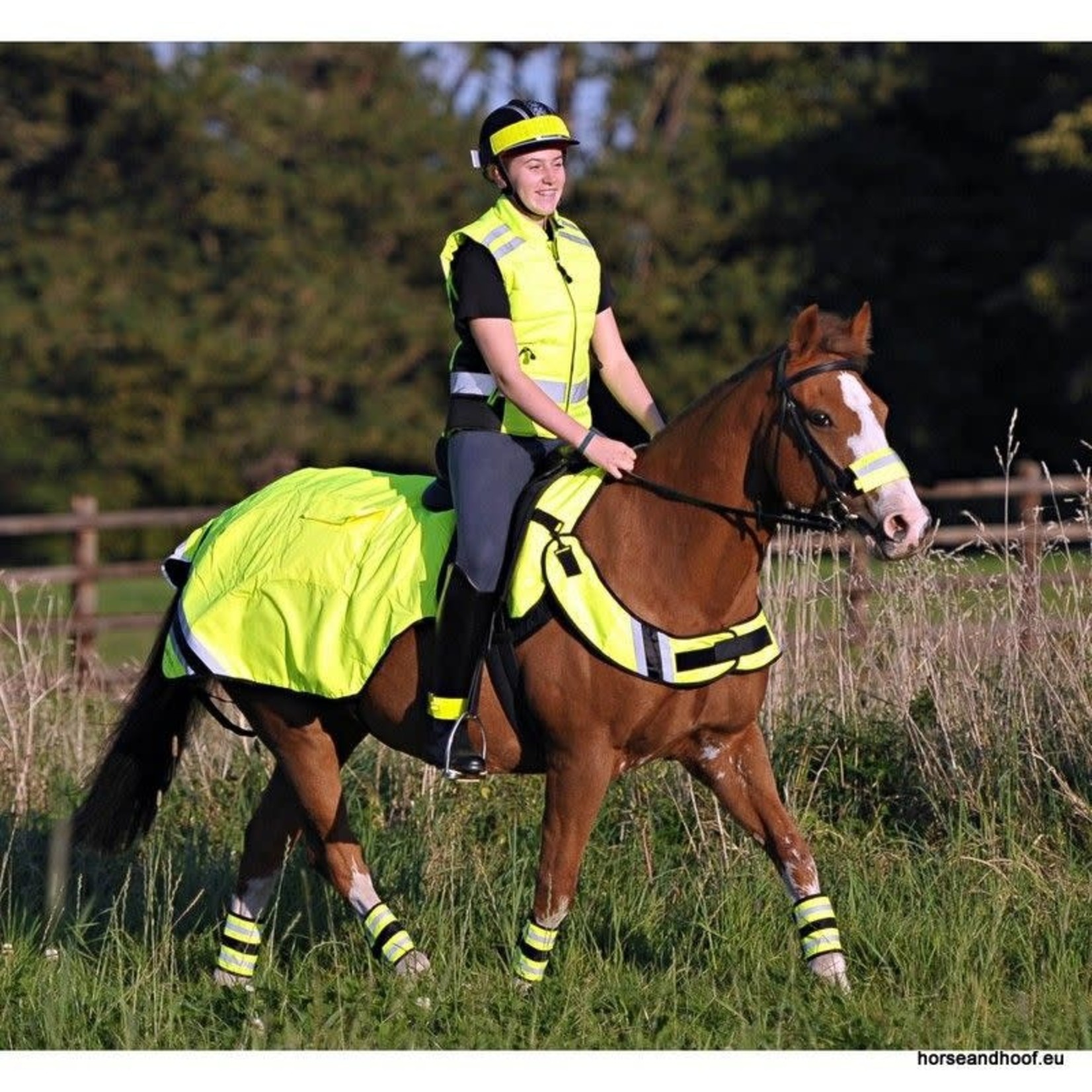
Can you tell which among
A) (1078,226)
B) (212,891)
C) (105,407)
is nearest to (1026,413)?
(1078,226)

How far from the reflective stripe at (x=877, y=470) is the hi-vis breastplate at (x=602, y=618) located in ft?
2.37

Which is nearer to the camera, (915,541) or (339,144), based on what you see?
(915,541)

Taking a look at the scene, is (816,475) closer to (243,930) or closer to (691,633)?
(691,633)

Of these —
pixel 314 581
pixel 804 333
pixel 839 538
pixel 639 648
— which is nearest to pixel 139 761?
pixel 314 581

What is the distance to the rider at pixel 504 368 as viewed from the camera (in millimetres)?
5855

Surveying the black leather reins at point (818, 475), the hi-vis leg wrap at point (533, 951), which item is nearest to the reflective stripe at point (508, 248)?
the black leather reins at point (818, 475)

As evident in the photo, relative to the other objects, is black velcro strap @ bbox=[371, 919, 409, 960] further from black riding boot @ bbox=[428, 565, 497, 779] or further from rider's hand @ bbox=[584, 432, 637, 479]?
rider's hand @ bbox=[584, 432, 637, 479]

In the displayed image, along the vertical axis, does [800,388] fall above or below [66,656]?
above

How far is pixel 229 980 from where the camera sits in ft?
20.9

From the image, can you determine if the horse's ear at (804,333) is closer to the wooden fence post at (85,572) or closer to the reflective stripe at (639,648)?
the reflective stripe at (639,648)

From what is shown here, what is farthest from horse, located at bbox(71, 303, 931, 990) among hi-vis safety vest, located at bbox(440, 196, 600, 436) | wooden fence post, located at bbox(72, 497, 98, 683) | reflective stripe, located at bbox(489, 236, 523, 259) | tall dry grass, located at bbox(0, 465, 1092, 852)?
wooden fence post, located at bbox(72, 497, 98, 683)

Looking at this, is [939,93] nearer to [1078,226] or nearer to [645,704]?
[1078,226]

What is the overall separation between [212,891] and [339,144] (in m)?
23.2
